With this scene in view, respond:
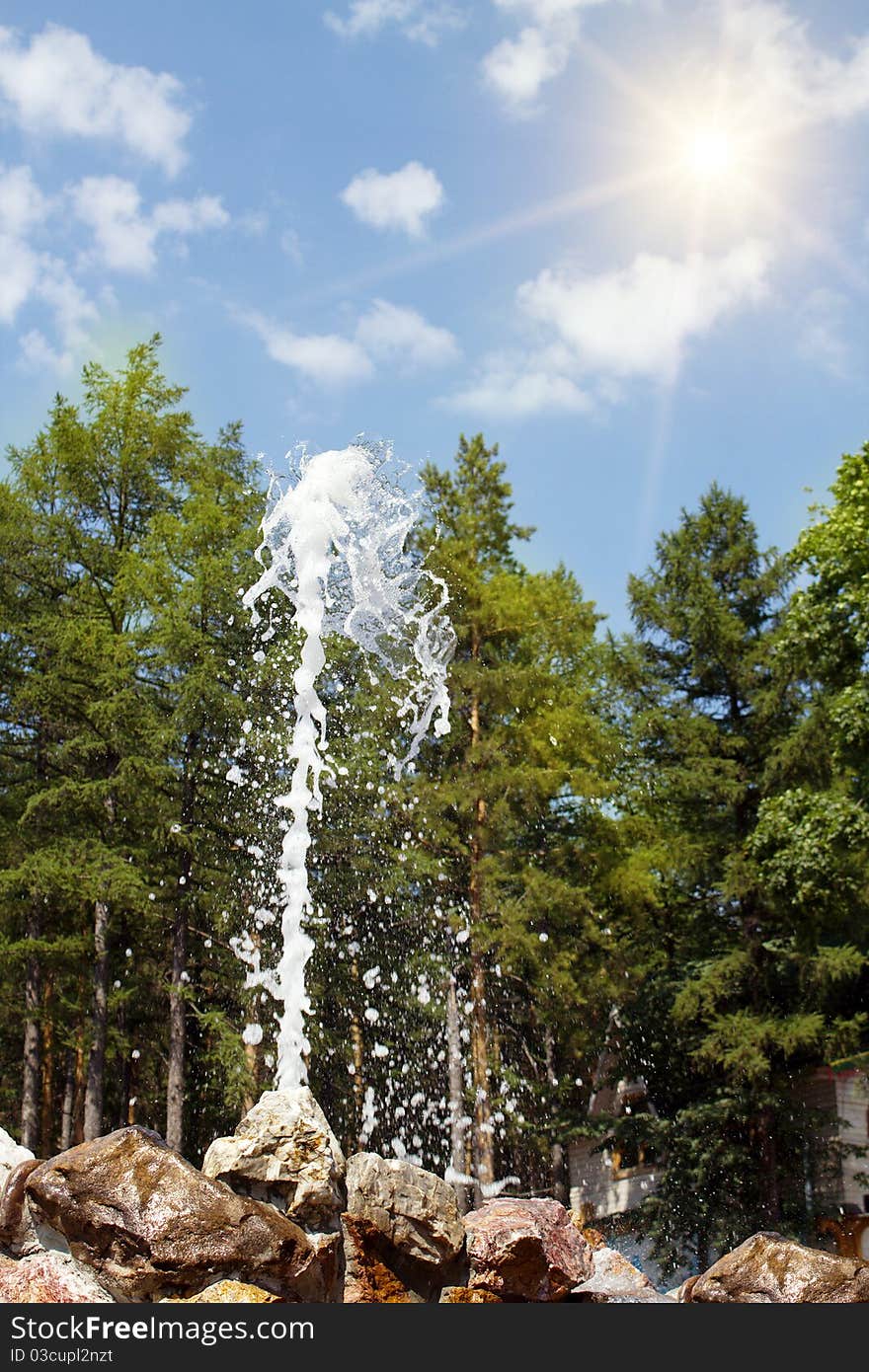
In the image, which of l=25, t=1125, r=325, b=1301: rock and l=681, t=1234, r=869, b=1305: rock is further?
l=681, t=1234, r=869, b=1305: rock

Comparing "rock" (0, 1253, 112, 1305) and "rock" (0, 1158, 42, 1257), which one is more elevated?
"rock" (0, 1158, 42, 1257)

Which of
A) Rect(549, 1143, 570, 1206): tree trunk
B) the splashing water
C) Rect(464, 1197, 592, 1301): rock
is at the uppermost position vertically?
the splashing water

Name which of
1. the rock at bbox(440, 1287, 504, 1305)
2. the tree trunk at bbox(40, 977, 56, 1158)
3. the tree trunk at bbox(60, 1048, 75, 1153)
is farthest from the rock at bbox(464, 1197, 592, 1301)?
the tree trunk at bbox(40, 977, 56, 1158)

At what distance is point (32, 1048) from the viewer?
2302 cm

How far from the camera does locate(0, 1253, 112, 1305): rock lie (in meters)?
7.11

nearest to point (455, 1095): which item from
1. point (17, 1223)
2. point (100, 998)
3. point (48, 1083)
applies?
point (100, 998)

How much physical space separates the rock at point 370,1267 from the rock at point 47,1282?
6.67 feet

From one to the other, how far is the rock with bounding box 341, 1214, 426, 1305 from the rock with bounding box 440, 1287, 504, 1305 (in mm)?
270

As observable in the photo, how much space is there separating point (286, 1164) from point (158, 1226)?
1157 mm

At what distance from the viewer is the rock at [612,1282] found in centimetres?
1034

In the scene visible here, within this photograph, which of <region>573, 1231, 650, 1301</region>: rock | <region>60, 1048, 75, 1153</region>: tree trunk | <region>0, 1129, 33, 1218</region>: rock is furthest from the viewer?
<region>60, 1048, 75, 1153</region>: tree trunk

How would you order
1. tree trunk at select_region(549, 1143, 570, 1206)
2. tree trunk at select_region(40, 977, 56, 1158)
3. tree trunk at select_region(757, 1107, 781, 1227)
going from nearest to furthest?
1. tree trunk at select_region(757, 1107, 781, 1227)
2. tree trunk at select_region(549, 1143, 570, 1206)
3. tree trunk at select_region(40, 977, 56, 1158)

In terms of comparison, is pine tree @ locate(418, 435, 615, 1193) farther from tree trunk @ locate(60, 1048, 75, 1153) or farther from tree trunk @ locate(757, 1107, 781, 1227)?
tree trunk @ locate(60, 1048, 75, 1153)

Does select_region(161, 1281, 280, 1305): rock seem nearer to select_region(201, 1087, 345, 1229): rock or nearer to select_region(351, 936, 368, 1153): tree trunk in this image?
select_region(201, 1087, 345, 1229): rock
